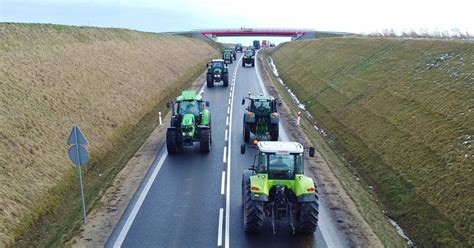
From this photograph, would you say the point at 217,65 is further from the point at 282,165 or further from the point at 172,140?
the point at 282,165

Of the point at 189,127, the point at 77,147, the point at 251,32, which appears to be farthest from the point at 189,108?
the point at 251,32

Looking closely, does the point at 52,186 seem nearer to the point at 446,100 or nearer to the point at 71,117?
the point at 71,117

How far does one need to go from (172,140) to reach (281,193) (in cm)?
833

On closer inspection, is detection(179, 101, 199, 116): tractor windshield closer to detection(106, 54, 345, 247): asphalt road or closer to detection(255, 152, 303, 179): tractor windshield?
detection(106, 54, 345, 247): asphalt road

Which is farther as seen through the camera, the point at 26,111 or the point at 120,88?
the point at 120,88

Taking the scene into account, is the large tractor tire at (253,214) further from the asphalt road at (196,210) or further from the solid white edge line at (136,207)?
the solid white edge line at (136,207)

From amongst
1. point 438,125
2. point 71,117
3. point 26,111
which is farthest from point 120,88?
point 438,125

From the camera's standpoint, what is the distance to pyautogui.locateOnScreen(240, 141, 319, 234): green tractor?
11.0 m

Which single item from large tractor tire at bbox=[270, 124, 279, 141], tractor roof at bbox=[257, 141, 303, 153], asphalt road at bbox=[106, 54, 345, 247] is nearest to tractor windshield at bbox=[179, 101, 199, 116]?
asphalt road at bbox=[106, 54, 345, 247]

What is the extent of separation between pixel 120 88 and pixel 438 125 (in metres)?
21.1

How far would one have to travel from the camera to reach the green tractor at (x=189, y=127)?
18.2 metres

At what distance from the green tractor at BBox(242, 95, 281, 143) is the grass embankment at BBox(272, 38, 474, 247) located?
3.94 m

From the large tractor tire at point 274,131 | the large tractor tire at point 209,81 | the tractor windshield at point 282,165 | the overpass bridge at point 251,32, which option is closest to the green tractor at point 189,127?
the large tractor tire at point 274,131

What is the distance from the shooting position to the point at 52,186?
48.7 feet
